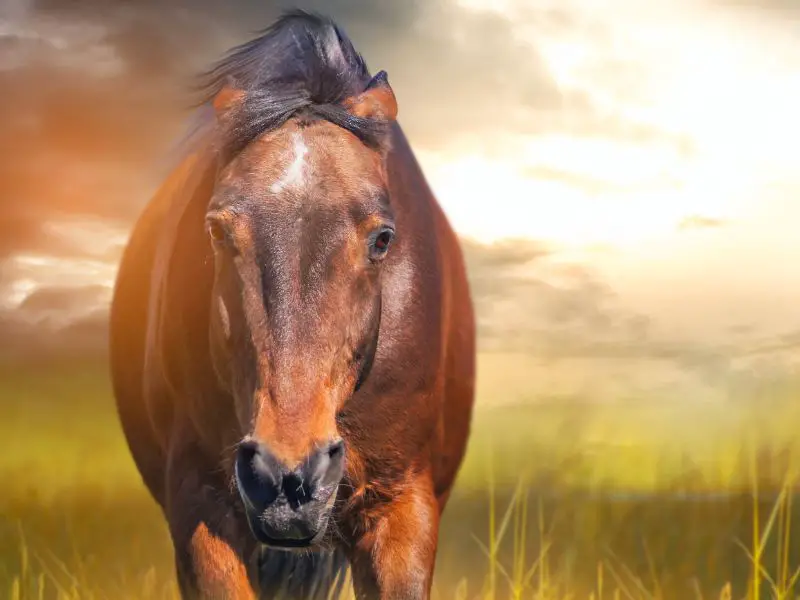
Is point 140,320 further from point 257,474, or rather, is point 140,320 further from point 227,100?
point 257,474

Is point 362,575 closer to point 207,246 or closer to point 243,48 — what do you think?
point 207,246

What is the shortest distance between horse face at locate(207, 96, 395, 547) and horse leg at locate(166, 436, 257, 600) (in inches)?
17.2

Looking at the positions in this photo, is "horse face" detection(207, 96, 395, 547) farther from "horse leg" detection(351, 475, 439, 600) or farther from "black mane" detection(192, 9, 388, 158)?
"horse leg" detection(351, 475, 439, 600)

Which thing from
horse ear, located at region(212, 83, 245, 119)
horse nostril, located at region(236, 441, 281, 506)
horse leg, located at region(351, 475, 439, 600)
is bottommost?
horse leg, located at region(351, 475, 439, 600)

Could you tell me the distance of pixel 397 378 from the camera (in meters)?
2.89

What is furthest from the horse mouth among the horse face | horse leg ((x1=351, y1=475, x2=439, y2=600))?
horse leg ((x1=351, y1=475, x2=439, y2=600))

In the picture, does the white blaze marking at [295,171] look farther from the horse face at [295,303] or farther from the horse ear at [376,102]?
the horse ear at [376,102]

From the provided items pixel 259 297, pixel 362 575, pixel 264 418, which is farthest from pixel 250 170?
pixel 362 575

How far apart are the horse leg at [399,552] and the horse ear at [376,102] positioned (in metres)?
1.14

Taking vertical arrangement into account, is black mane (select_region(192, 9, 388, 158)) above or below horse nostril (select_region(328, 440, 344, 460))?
above

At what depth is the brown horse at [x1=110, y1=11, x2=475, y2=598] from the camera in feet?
7.57

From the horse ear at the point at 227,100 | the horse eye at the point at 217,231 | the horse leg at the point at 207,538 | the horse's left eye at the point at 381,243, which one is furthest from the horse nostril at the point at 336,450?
the horse ear at the point at 227,100

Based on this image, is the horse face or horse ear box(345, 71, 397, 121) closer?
the horse face

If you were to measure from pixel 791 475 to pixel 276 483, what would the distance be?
69.4 inches
